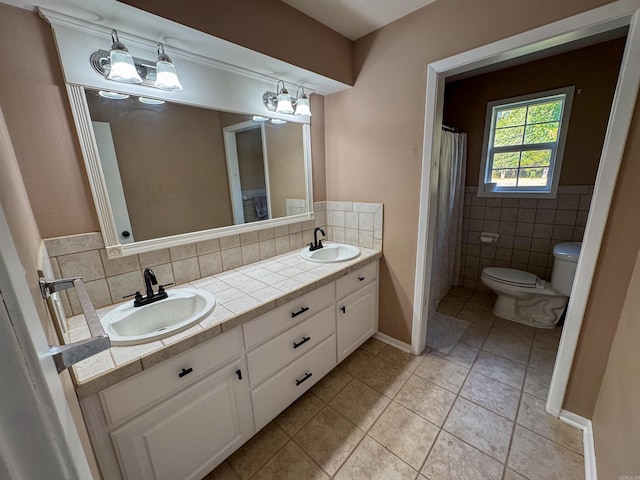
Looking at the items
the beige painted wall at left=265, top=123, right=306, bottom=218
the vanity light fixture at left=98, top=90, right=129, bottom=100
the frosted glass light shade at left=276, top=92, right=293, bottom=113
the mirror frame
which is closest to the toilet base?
the beige painted wall at left=265, top=123, right=306, bottom=218

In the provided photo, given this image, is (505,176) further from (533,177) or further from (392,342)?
(392,342)

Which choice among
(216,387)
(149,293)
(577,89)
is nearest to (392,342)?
(216,387)

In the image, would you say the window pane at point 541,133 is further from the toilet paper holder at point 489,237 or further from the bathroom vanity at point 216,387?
the bathroom vanity at point 216,387

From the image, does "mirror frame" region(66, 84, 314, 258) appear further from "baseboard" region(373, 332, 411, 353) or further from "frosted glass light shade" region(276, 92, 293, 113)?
"baseboard" region(373, 332, 411, 353)

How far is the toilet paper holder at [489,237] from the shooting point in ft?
9.04

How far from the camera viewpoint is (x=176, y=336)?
995 mm

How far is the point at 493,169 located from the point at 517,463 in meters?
2.51

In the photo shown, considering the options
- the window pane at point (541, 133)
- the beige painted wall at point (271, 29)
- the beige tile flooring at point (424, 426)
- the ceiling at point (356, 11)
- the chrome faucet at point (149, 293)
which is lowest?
the beige tile flooring at point (424, 426)

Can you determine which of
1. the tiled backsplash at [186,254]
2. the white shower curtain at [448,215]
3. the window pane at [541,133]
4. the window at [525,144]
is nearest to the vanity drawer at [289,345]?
the tiled backsplash at [186,254]

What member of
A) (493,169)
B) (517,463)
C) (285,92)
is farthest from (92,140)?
(493,169)

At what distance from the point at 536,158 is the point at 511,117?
47 cm

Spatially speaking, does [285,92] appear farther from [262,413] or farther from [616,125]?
[262,413]

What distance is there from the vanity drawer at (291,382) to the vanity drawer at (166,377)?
0.32m

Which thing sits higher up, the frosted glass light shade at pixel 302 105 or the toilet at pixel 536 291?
the frosted glass light shade at pixel 302 105
